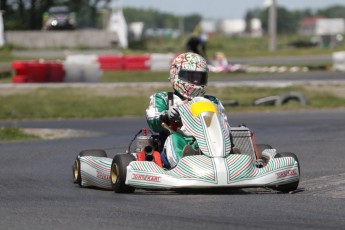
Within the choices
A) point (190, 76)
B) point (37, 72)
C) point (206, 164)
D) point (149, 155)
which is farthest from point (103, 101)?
point (206, 164)

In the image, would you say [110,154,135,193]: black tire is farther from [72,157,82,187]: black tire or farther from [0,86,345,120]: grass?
[0,86,345,120]: grass

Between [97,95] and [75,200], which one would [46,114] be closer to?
[97,95]

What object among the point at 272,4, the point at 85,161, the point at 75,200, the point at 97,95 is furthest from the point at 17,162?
the point at 272,4

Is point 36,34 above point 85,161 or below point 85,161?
below

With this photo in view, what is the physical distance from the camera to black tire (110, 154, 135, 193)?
7914 millimetres

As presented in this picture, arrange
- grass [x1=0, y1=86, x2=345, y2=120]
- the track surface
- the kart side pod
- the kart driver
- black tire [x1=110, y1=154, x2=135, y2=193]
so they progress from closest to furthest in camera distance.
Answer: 1. the track surface
2. black tire [x1=110, y1=154, x2=135, y2=193]
3. the kart side pod
4. the kart driver
5. grass [x1=0, y1=86, x2=345, y2=120]

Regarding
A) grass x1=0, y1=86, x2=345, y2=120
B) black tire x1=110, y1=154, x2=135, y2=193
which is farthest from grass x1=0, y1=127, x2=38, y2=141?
black tire x1=110, y1=154, x2=135, y2=193

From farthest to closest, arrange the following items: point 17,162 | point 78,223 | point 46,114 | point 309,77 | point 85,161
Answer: point 309,77 → point 46,114 → point 17,162 → point 85,161 → point 78,223

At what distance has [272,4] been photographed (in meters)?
44.6

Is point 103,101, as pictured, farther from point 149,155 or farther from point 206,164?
point 206,164

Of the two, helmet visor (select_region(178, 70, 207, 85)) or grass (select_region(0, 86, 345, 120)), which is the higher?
helmet visor (select_region(178, 70, 207, 85))

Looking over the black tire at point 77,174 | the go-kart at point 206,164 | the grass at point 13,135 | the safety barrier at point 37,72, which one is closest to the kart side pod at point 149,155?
the go-kart at point 206,164

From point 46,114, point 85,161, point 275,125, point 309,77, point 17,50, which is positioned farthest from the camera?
point 17,50

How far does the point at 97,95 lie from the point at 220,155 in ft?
49.2
